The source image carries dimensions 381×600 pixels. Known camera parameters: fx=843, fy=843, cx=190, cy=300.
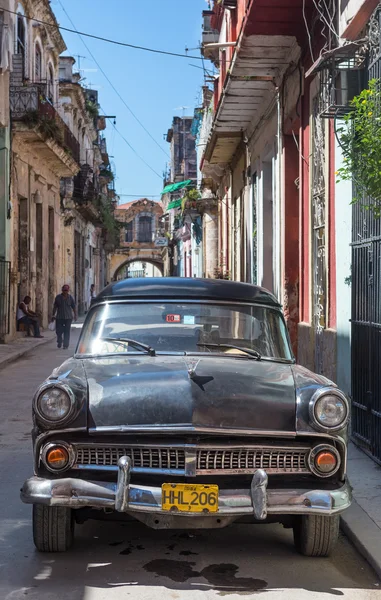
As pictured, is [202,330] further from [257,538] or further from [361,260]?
[361,260]

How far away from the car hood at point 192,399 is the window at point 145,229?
70.8 metres

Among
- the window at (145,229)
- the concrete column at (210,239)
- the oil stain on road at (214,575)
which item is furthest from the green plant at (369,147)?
the window at (145,229)

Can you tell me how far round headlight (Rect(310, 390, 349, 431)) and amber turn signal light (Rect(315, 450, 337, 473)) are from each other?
127mm

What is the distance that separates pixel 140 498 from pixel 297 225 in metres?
9.19

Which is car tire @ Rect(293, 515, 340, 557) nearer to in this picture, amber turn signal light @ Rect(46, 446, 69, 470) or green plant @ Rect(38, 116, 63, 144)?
amber turn signal light @ Rect(46, 446, 69, 470)

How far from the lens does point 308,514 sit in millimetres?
4207

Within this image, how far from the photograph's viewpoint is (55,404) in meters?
4.24

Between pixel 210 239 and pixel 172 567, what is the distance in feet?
87.5

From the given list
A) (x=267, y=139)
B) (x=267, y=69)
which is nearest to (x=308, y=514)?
(x=267, y=69)

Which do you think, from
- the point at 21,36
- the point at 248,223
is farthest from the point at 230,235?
the point at 21,36

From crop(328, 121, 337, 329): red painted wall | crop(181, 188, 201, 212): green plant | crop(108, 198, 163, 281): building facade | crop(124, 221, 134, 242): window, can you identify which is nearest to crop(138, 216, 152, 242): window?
crop(108, 198, 163, 281): building facade

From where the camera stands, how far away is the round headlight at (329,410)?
424cm

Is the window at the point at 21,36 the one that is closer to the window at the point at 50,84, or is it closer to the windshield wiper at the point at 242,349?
the window at the point at 50,84

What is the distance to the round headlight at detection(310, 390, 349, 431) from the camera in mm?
4242
